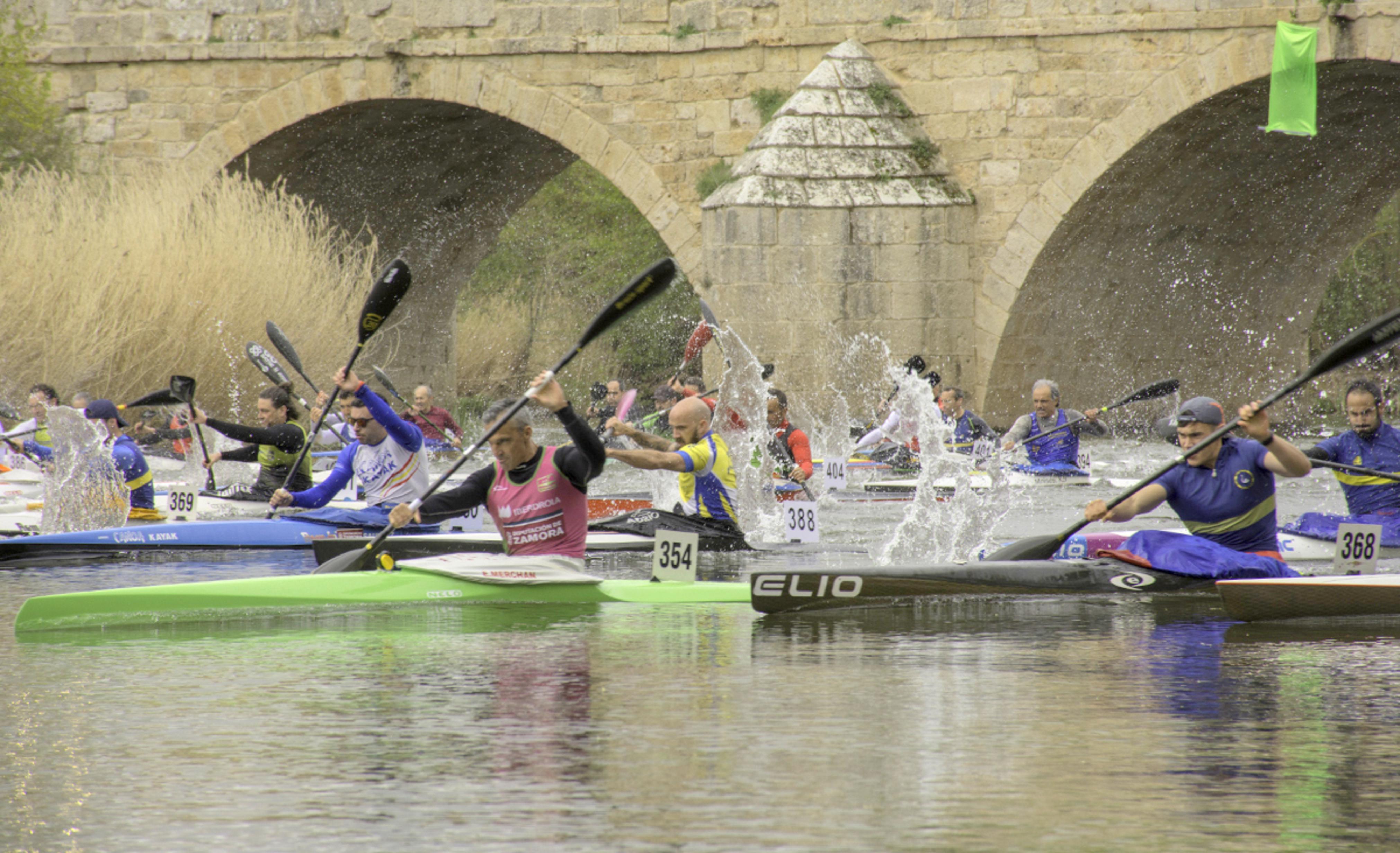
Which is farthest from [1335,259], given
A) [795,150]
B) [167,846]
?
[167,846]

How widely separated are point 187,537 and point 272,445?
1.02 meters

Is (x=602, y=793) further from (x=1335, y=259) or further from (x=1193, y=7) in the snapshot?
(x=1335, y=259)

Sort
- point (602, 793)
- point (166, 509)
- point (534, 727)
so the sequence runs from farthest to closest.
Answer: point (166, 509), point (534, 727), point (602, 793)

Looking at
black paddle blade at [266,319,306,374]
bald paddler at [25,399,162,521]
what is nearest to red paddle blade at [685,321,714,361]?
black paddle blade at [266,319,306,374]

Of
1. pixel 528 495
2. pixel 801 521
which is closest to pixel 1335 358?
pixel 528 495

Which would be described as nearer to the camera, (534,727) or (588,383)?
(534,727)

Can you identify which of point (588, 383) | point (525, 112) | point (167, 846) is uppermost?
point (525, 112)

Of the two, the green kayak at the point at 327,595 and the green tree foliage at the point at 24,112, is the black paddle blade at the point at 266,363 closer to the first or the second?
the green kayak at the point at 327,595

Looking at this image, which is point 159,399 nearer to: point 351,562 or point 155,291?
point 155,291

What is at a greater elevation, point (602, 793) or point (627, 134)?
point (627, 134)

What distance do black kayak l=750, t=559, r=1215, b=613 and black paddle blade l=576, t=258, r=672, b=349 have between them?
4.24 feet

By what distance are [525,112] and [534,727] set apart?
51.2ft

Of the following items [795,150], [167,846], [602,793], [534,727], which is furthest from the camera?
[795,150]

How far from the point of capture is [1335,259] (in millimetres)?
21891
